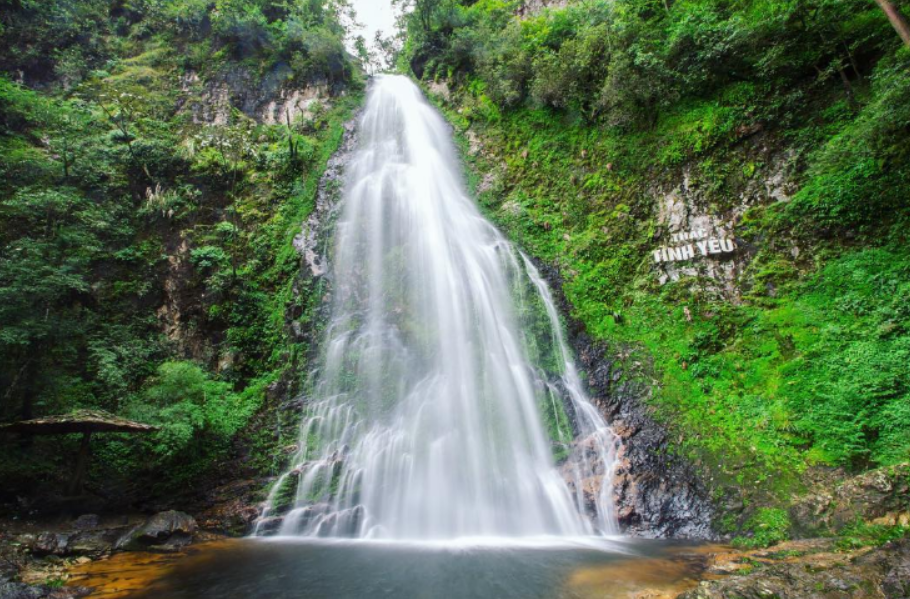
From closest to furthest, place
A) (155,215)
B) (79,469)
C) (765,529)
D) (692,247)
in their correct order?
(765,529), (79,469), (692,247), (155,215)

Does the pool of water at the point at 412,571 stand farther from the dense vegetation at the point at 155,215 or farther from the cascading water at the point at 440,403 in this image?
the dense vegetation at the point at 155,215

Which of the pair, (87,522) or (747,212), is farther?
(747,212)

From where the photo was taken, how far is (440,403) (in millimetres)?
9836

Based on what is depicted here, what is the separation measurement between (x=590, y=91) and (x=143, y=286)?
15357 mm

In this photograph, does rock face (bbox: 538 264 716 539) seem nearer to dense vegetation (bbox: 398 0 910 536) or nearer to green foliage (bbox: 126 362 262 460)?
dense vegetation (bbox: 398 0 910 536)

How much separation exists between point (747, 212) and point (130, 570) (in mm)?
13456

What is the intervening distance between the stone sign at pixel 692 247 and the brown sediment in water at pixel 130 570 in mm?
11310

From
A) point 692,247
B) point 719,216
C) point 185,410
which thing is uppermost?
point 719,216

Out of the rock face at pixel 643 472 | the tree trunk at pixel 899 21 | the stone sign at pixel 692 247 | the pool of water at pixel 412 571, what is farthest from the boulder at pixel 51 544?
the tree trunk at pixel 899 21

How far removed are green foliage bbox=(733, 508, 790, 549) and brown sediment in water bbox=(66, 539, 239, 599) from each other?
852 cm

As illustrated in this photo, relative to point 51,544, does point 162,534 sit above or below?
below

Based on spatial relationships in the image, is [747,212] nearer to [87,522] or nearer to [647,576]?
[647,576]

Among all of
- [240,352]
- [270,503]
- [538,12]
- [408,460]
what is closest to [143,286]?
[240,352]

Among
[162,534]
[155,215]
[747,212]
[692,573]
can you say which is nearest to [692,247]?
[747,212]
